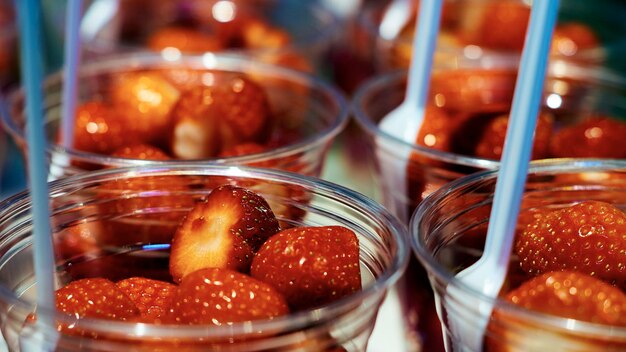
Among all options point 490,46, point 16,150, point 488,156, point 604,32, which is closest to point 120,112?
point 16,150

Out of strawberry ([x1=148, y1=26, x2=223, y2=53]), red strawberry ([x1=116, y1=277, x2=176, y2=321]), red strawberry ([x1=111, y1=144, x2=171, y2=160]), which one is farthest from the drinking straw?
strawberry ([x1=148, y1=26, x2=223, y2=53])

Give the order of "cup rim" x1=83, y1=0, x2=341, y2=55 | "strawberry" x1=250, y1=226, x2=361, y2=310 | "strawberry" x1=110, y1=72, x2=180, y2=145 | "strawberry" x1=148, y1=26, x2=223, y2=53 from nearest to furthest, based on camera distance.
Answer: "strawberry" x1=250, y1=226, x2=361, y2=310, "strawberry" x1=110, y1=72, x2=180, y2=145, "cup rim" x1=83, y1=0, x2=341, y2=55, "strawberry" x1=148, y1=26, x2=223, y2=53

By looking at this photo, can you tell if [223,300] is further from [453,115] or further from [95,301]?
[453,115]

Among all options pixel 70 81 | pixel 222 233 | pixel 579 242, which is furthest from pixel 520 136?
pixel 70 81

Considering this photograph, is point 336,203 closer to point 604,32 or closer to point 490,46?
point 490,46

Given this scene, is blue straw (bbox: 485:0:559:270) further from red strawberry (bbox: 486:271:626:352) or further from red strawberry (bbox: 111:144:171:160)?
red strawberry (bbox: 111:144:171:160)

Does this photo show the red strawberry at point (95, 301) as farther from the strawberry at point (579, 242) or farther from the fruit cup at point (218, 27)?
the fruit cup at point (218, 27)
